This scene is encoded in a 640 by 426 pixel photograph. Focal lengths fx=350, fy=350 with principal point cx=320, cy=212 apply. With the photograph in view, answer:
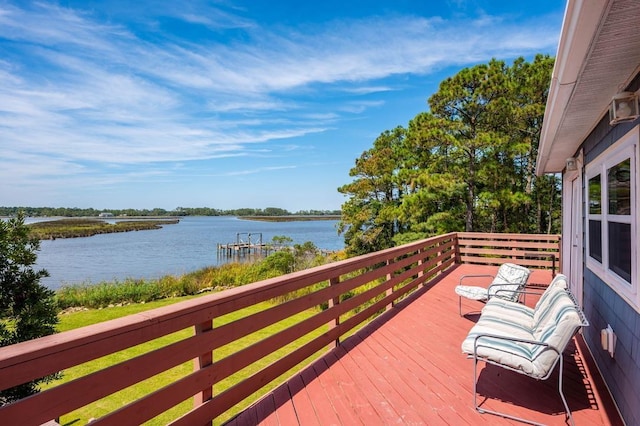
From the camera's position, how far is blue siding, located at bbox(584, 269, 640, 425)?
1989mm

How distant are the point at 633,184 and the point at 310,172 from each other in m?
29.6

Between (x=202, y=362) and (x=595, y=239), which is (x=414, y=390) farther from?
(x=595, y=239)

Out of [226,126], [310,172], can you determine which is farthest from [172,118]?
[310,172]

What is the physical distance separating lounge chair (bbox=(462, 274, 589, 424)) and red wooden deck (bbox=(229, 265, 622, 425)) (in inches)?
7.6

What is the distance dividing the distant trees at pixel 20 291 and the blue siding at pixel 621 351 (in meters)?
4.47

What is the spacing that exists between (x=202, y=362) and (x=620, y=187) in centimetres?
308

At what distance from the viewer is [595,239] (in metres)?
3.46

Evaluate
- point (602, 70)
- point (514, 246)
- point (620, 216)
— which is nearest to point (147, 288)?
point (514, 246)

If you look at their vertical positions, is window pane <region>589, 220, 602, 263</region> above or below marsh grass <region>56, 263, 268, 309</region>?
above

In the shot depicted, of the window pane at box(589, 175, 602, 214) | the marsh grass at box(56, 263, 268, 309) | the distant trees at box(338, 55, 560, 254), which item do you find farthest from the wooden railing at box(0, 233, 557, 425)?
the distant trees at box(338, 55, 560, 254)

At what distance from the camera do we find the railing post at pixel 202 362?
2014 millimetres

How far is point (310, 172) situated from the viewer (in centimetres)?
3138

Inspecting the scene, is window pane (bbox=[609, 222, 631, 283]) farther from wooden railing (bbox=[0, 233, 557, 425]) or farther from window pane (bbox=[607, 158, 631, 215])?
wooden railing (bbox=[0, 233, 557, 425])

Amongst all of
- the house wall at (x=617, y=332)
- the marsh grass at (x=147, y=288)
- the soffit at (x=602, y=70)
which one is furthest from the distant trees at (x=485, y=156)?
the house wall at (x=617, y=332)
